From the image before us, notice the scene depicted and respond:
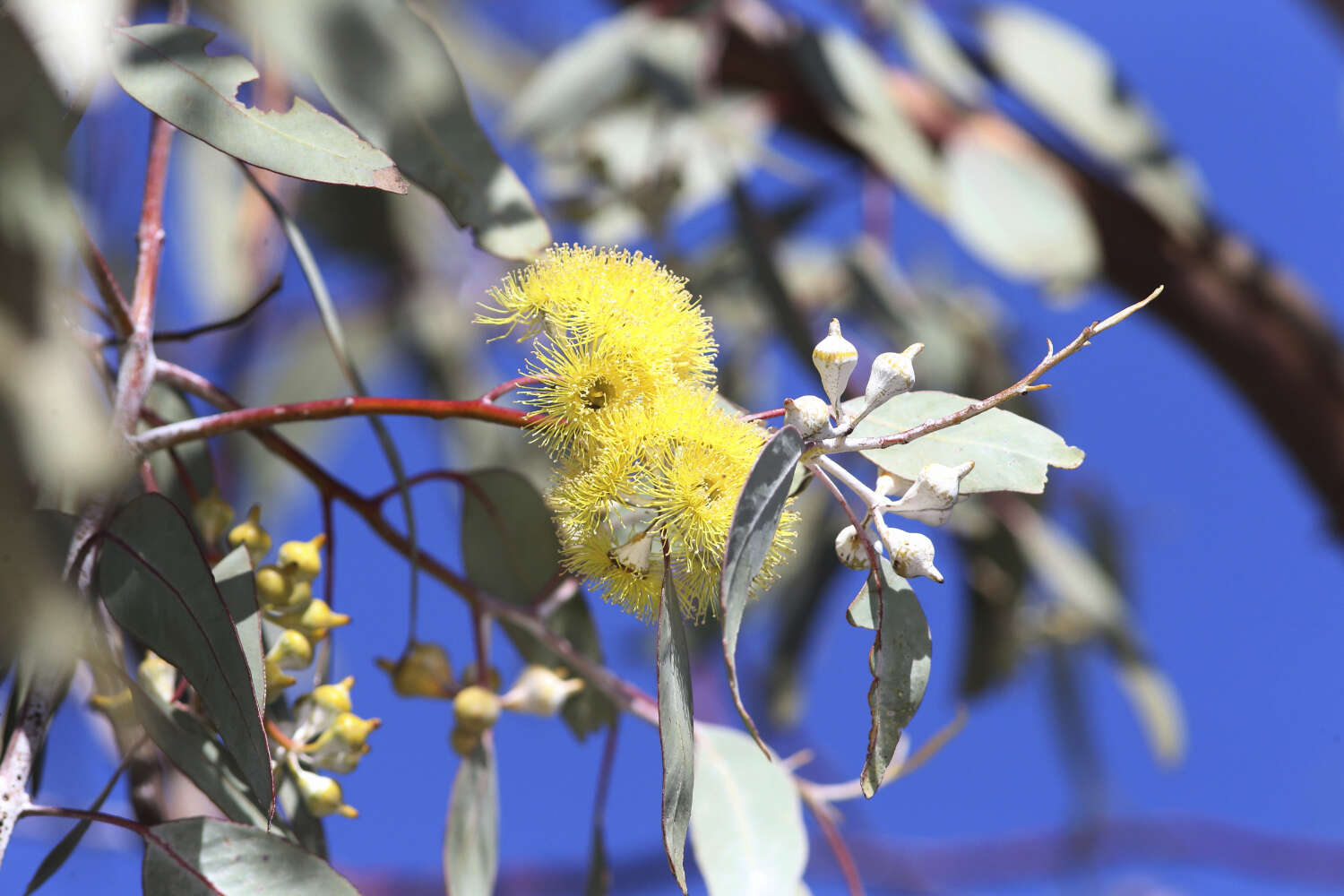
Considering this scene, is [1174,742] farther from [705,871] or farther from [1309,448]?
[705,871]

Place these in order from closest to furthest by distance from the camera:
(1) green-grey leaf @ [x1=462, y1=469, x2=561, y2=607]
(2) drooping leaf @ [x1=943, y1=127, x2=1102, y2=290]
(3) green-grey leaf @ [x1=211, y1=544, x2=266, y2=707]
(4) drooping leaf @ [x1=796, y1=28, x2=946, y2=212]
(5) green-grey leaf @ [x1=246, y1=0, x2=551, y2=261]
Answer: (3) green-grey leaf @ [x1=211, y1=544, x2=266, y2=707] < (5) green-grey leaf @ [x1=246, y1=0, x2=551, y2=261] < (1) green-grey leaf @ [x1=462, y1=469, x2=561, y2=607] < (4) drooping leaf @ [x1=796, y1=28, x2=946, y2=212] < (2) drooping leaf @ [x1=943, y1=127, x2=1102, y2=290]

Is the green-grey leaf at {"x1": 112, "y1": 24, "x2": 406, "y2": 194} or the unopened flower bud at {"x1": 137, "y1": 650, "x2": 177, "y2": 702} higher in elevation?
the green-grey leaf at {"x1": 112, "y1": 24, "x2": 406, "y2": 194}

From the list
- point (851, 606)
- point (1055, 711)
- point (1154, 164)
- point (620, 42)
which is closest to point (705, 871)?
point (851, 606)

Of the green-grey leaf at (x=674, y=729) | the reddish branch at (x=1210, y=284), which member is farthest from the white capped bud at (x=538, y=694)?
the reddish branch at (x=1210, y=284)

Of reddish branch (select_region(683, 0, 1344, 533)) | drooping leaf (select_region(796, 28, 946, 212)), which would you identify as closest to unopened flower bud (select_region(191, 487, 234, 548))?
drooping leaf (select_region(796, 28, 946, 212))

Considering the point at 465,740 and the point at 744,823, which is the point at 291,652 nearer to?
the point at 465,740

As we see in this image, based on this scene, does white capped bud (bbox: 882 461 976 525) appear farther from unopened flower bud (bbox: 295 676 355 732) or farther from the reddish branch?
the reddish branch

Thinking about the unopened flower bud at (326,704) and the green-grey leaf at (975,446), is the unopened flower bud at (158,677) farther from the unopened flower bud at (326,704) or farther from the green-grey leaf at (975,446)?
the green-grey leaf at (975,446)
